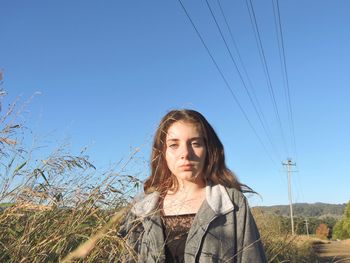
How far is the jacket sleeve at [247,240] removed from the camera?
2.11 meters

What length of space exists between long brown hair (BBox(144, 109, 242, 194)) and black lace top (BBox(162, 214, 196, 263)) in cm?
22

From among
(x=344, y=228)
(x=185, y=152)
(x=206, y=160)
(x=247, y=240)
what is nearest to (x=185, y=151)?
(x=185, y=152)

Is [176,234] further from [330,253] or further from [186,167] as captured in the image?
[330,253]

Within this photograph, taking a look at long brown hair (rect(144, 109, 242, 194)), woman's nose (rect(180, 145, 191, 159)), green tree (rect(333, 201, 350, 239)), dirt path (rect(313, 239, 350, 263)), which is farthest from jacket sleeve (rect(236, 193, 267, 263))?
green tree (rect(333, 201, 350, 239))

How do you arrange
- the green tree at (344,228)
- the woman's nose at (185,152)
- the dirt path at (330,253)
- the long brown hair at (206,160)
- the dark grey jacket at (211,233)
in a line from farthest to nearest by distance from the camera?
the green tree at (344,228) → the dirt path at (330,253) → the long brown hair at (206,160) → the woman's nose at (185,152) → the dark grey jacket at (211,233)

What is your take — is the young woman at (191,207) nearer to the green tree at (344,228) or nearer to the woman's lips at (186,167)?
the woman's lips at (186,167)

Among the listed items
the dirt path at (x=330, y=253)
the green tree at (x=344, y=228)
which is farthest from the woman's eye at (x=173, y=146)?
the green tree at (x=344, y=228)

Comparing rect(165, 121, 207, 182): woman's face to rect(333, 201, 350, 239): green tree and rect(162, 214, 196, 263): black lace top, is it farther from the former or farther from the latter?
rect(333, 201, 350, 239): green tree

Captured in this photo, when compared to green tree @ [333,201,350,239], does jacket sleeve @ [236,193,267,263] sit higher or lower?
lower

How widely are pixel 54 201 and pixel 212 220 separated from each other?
0.75 m

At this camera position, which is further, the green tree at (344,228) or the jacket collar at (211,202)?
the green tree at (344,228)

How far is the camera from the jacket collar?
2.17 m

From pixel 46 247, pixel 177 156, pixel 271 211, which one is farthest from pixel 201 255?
pixel 271 211

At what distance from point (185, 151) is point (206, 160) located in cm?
23
